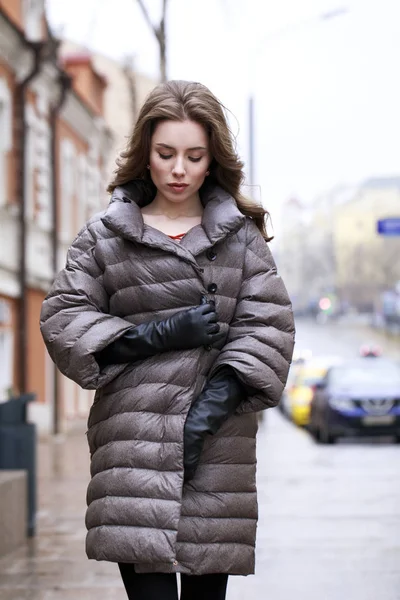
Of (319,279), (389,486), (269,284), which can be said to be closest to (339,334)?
(319,279)

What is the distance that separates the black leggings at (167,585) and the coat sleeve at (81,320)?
50 centimetres

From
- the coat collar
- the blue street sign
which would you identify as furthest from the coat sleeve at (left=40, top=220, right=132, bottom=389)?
the blue street sign

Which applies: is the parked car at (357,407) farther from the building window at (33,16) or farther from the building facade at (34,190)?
the building window at (33,16)

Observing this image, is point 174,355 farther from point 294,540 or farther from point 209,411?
point 294,540

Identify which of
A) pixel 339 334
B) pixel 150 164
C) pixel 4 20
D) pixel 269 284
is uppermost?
pixel 4 20

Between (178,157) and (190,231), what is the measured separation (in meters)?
0.20

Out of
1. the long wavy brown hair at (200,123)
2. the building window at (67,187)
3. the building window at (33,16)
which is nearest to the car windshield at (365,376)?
the building window at (67,187)

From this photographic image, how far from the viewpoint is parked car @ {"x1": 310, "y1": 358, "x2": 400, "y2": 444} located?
1994cm

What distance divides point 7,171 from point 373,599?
49.8ft

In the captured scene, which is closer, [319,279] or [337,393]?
[337,393]

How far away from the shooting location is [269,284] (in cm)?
356

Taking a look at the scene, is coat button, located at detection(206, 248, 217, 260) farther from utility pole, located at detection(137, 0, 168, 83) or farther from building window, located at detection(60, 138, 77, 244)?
building window, located at detection(60, 138, 77, 244)

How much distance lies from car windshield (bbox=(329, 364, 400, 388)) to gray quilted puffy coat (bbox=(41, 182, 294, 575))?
56.9 ft

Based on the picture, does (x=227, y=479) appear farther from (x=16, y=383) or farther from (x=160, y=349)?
(x=16, y=383)
